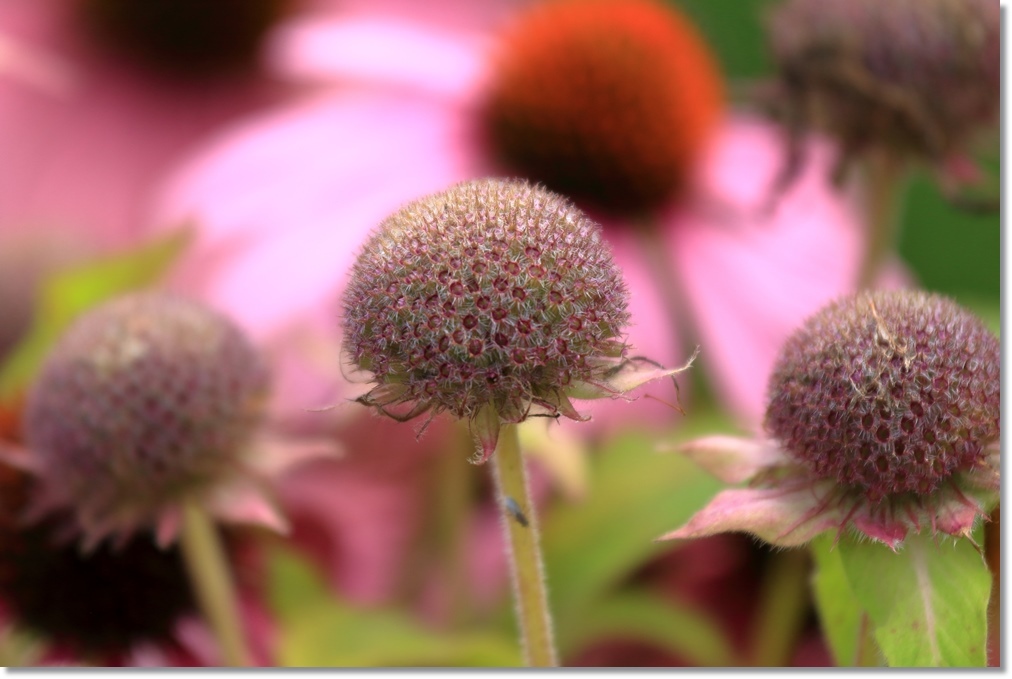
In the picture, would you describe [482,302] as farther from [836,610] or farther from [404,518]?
[404,518]

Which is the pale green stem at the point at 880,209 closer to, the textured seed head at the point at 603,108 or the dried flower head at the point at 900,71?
the dried flower head at the point at 900,71

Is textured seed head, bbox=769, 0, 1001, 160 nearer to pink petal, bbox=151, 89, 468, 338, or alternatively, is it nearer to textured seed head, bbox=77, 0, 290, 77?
pink petal, bbox=151, 89, 468, 338

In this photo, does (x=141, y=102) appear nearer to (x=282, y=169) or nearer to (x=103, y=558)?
(x=282, y=169)

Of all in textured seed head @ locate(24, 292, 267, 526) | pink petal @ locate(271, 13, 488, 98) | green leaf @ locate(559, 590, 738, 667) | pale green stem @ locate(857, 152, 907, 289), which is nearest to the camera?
textured seed head @ locate(24, 292, 267, 526)

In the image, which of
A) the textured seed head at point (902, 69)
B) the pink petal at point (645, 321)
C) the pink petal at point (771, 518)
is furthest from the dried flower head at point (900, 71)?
the pink petal at point (771, 518)

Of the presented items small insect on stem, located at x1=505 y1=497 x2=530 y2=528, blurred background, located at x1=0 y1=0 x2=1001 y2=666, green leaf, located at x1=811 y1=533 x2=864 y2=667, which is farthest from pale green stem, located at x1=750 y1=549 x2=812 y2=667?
small insect on stem, located at x1=505 y1=497 x2=530 y2=528

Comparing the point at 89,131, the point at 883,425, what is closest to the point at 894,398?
the point at 883,425
